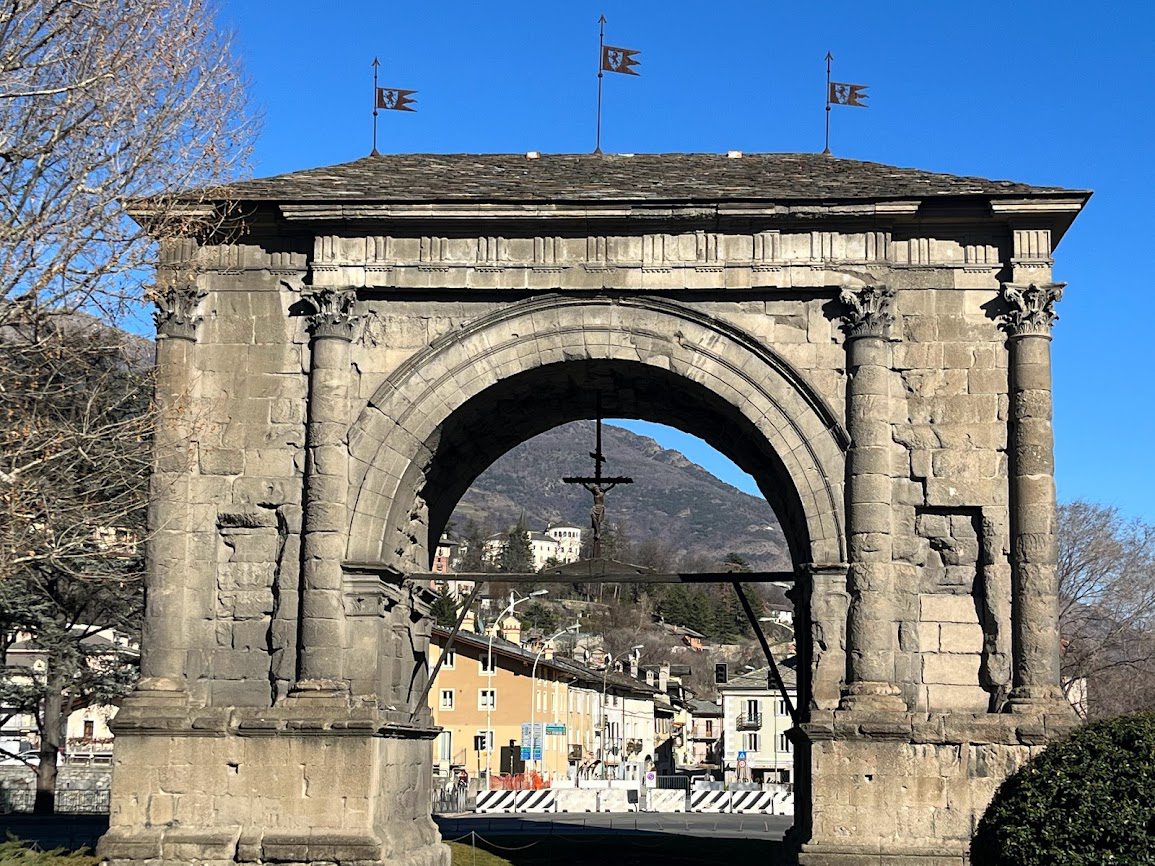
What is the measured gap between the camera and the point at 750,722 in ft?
250

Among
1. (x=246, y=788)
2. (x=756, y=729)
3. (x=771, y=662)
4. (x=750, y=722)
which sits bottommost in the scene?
(x=756, y=729)

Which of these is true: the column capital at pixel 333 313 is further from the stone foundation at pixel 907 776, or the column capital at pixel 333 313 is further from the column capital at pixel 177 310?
the stone foundation at pixel 907 776

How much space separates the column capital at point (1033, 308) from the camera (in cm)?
1633

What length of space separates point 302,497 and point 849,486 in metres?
6.16

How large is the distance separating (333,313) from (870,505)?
21.0ft

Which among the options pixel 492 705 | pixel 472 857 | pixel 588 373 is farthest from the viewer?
pixel 492 705

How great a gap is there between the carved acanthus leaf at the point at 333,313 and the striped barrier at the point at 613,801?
29543 mm

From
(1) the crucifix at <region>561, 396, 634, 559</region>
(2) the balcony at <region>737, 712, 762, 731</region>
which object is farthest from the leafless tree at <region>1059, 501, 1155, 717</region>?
(2) the balcony at <region>737, 712, 762, 731</region>

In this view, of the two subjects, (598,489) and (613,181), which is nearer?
(613,181)

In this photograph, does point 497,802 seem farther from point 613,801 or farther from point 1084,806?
point 1084,806

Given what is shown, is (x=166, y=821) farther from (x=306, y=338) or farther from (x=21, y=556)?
(x=306, y=338)

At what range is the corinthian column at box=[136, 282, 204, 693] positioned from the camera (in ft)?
53.5

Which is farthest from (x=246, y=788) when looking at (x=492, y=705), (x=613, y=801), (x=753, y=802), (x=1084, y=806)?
(x=492, y=705)

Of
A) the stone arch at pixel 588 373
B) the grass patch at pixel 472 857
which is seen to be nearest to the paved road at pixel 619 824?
the grass patch at pixel 472 857
